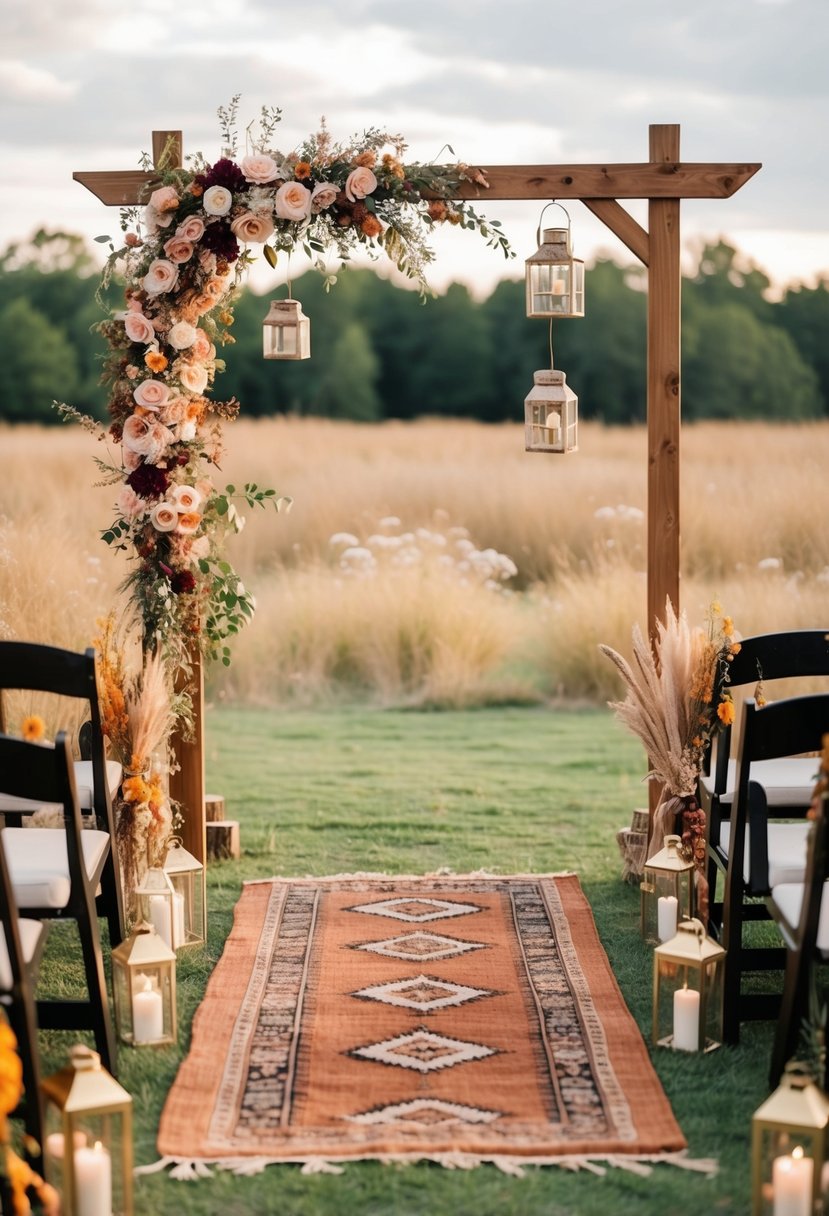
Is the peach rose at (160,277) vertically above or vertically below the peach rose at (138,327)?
above

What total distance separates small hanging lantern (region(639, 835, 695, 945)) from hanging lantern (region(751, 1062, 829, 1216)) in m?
1.30

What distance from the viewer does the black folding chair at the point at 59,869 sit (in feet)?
10.5

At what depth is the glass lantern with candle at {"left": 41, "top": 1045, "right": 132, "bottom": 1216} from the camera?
2736 millimetres

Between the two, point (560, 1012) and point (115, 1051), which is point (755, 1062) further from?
point (115, 1051)

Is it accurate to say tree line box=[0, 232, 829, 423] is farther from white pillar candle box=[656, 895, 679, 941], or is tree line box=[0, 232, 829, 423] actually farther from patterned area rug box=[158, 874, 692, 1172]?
white pillar candle box=[656, 895, 679, 941]

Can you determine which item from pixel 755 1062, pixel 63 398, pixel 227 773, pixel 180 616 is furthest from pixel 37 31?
pixel 755 1062

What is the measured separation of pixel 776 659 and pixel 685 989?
42.5 inches

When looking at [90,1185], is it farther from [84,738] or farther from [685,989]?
[84,738]

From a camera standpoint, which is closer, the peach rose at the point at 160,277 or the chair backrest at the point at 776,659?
the chair backrest at the point at 776,659

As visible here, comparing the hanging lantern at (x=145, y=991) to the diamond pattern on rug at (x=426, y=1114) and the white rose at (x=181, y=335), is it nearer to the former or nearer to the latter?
the diamond pattern on rug at (x=426, y=1114)

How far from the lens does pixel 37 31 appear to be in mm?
8445

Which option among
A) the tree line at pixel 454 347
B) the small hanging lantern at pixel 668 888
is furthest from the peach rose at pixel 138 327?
the tree line at pixel 454 347

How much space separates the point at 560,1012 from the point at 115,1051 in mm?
1123

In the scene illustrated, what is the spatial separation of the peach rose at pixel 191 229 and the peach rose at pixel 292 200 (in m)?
0.24
